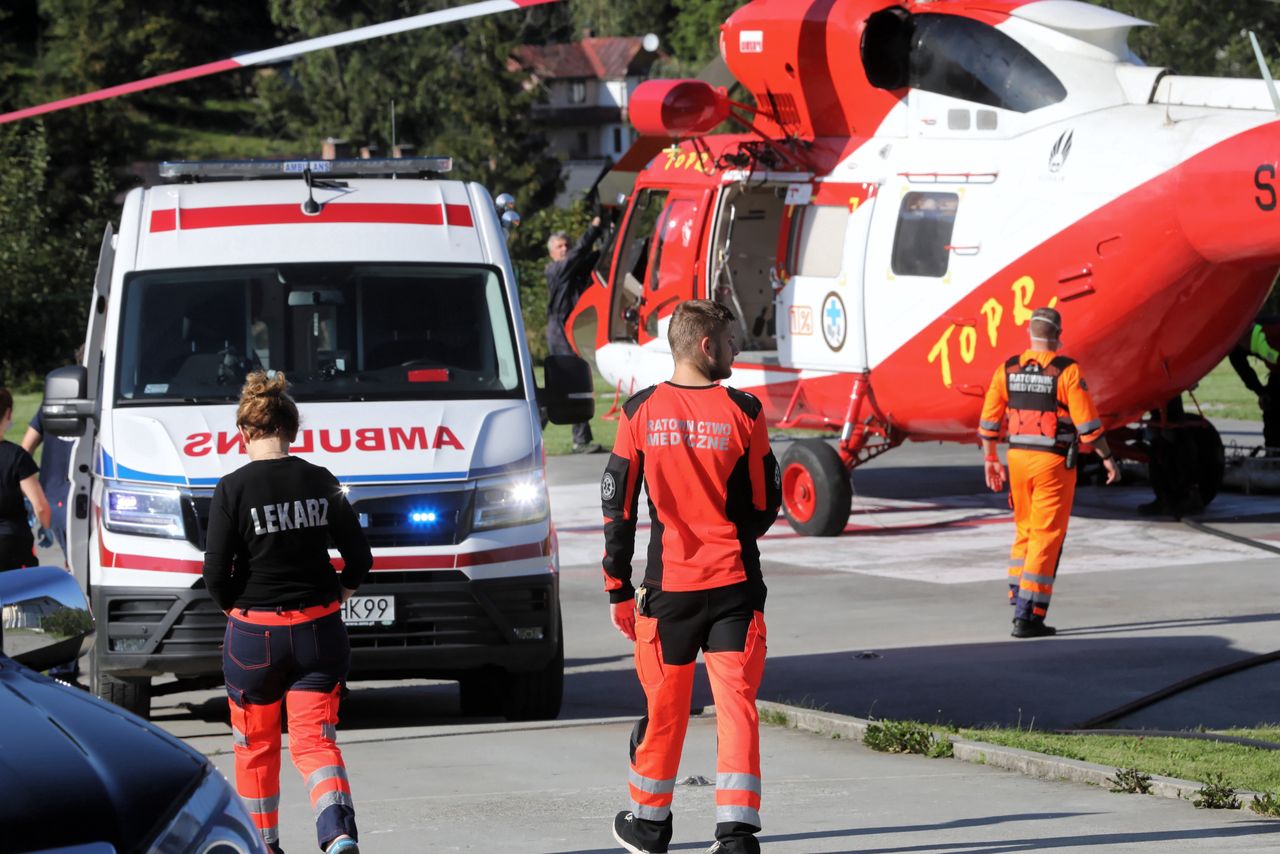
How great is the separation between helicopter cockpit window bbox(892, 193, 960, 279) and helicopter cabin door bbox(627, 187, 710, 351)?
2394 millimetres

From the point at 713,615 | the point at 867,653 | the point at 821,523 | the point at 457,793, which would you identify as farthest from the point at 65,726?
the point at 821,523

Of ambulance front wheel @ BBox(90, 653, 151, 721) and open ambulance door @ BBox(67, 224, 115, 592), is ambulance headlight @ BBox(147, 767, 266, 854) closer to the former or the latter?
ambulance front wheel @ BBox(90, 653, 151, 721)

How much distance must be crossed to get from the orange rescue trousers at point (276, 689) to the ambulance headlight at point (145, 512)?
241 cm

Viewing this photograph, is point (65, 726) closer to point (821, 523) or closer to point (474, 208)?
point (474, 208)

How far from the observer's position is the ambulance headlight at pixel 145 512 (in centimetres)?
873

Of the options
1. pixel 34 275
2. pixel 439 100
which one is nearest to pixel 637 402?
pixel 34 275

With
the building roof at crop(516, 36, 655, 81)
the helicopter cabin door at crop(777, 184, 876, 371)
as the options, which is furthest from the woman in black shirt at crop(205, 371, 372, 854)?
the building roof at crop(516, 36, 655, 81)

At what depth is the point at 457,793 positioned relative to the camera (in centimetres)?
764

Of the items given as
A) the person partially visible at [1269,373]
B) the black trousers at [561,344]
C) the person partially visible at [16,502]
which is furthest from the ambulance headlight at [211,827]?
the black trousers at [561,344]

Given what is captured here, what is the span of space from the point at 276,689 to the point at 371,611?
7.84 ft

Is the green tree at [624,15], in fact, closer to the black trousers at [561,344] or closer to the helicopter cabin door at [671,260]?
the black trousers at [561,344]

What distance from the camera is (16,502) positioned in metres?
9.79

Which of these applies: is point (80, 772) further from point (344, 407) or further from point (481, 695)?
point (481, 695)

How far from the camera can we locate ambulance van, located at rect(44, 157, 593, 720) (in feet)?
28.7
